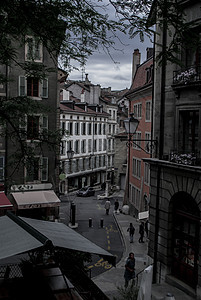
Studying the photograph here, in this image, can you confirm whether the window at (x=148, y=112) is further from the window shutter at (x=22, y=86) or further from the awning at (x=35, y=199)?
the awning at (x=35, y=199)

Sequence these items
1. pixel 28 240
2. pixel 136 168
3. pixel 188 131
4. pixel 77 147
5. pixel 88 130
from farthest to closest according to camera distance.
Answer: pixel 88 130
pixel 77 147
pixel 136 168
pixel 188 131
pixel 28 240

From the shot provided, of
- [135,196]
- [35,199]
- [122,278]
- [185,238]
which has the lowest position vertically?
[122,278]

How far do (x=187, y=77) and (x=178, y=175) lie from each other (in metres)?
4.03

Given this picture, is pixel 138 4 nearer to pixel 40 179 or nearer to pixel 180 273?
pixel 180 273

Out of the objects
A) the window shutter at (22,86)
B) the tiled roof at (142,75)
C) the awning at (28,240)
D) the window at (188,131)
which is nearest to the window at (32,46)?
the awning at (28,240)

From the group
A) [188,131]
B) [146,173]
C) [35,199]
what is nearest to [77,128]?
[146,173]

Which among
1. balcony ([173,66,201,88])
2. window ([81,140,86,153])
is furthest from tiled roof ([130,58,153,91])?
window ([81,140,86,153])

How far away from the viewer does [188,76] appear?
47.4 feet

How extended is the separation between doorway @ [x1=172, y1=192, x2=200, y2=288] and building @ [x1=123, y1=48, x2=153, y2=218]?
13.3 meters

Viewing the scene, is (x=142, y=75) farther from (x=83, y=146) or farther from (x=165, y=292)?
(x=83, y=146)

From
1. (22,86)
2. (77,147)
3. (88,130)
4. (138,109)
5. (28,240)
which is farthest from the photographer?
(88,130)

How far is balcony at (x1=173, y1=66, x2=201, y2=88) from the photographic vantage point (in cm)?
1416

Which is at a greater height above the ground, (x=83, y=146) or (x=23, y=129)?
(x=23, y=129)

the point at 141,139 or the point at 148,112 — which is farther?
the point at 148,112
